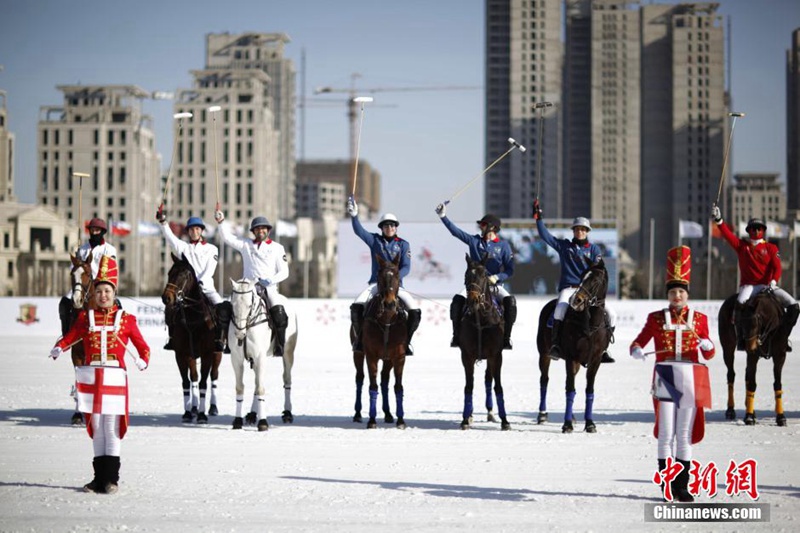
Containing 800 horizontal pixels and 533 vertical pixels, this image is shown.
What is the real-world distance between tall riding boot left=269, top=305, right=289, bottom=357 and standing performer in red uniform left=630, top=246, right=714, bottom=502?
18.4 feet

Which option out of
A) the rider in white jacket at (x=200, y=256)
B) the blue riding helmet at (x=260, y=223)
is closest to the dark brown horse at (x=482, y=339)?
the blue riding helmet at (x=260, y=223)

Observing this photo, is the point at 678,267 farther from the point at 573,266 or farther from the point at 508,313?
the point at 508,313

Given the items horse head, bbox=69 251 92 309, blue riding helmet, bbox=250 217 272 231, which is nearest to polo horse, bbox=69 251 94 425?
horse head, bbox=69 251 92 309

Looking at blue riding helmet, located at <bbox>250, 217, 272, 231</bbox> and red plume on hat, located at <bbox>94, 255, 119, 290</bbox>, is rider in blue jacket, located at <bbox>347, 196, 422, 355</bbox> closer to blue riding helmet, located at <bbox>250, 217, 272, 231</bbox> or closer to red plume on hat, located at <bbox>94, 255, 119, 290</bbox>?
blue riding helmet, located at <bbox>250, 217, 272, 231</bbox>

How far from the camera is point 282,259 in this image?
1524cm

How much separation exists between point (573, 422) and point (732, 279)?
87133 millimetres

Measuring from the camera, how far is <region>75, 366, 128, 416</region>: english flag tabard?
10.1 m

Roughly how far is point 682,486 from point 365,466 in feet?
10.6

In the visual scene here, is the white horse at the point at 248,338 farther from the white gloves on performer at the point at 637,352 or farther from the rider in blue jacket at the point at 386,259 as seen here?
the white gloves on performer at the point at 637,352

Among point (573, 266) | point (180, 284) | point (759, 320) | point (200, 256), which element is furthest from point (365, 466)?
point (759, 320)

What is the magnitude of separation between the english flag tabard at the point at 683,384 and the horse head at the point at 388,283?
485cm

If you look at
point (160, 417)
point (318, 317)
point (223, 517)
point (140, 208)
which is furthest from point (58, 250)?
point (223, 517)

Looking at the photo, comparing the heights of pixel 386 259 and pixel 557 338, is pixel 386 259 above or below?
above
